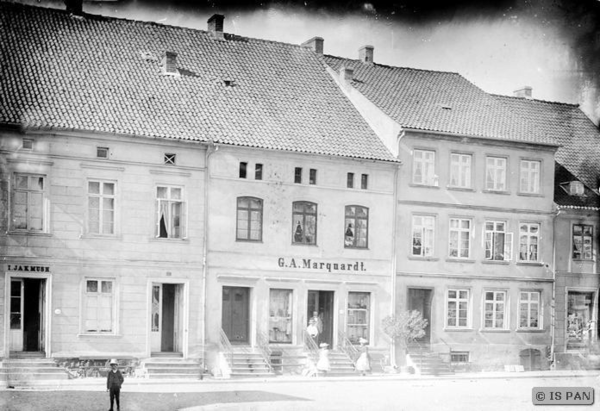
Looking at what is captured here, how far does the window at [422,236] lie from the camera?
85.2 feet

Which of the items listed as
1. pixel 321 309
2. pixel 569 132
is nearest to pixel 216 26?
pixel 321 309

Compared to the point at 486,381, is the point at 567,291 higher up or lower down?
higher up

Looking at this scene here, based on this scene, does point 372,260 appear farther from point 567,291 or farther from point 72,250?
point 72,250

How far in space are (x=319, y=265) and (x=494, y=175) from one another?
5385 millimetres

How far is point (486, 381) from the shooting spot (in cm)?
2419

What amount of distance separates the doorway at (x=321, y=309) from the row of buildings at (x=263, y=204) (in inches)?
2.3

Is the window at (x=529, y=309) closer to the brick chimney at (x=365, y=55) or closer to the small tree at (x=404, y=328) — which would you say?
the small tree at (x=404, y=328)

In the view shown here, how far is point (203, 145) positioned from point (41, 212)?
4.48 metres

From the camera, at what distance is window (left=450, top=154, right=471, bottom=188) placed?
2630 centimetres

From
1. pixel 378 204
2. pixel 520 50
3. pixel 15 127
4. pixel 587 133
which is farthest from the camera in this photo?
pixel 587 133

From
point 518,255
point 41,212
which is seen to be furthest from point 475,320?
point 41,212

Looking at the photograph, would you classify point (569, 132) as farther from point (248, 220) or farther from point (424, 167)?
point (248, 220)

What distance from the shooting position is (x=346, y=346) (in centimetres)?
2494

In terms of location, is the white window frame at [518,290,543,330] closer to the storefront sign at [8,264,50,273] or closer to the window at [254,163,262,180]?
the window at [254,163,262,180]
